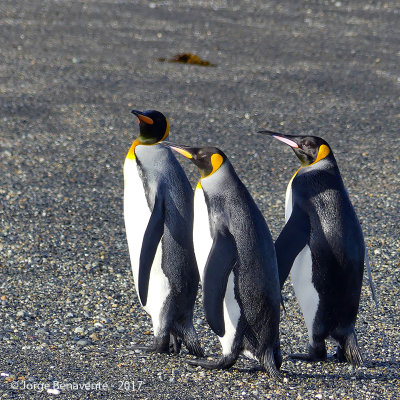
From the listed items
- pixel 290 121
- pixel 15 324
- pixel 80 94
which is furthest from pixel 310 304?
pixel 80 94

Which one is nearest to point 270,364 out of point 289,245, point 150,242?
point 289,245

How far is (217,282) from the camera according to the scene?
3586 mm

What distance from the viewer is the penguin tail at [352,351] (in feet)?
12.8

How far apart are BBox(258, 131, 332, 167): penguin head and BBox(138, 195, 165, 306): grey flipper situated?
2.40 ft

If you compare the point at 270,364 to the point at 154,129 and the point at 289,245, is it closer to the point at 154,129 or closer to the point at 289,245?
the point at 289,245

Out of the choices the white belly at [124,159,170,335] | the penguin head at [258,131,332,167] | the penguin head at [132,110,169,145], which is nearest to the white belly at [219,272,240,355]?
the white belly at [124,159,170,335]

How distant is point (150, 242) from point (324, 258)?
934 mm

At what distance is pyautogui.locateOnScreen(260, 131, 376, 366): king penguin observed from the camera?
389 centimetres

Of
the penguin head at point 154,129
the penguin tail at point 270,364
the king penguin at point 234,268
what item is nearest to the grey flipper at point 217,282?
the king penguin at point 234,268

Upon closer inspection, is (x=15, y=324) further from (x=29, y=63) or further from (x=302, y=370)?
(x=29, y=63)

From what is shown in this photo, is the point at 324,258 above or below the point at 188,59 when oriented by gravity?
above

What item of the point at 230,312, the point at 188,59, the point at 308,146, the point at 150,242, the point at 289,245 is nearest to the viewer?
the point at 230,312

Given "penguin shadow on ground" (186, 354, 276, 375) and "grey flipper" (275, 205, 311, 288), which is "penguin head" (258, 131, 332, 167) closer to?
"grey flipper" (275, 205, 311, 288)

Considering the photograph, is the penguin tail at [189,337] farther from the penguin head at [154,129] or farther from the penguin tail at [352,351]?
the penguin head at [154,129]
